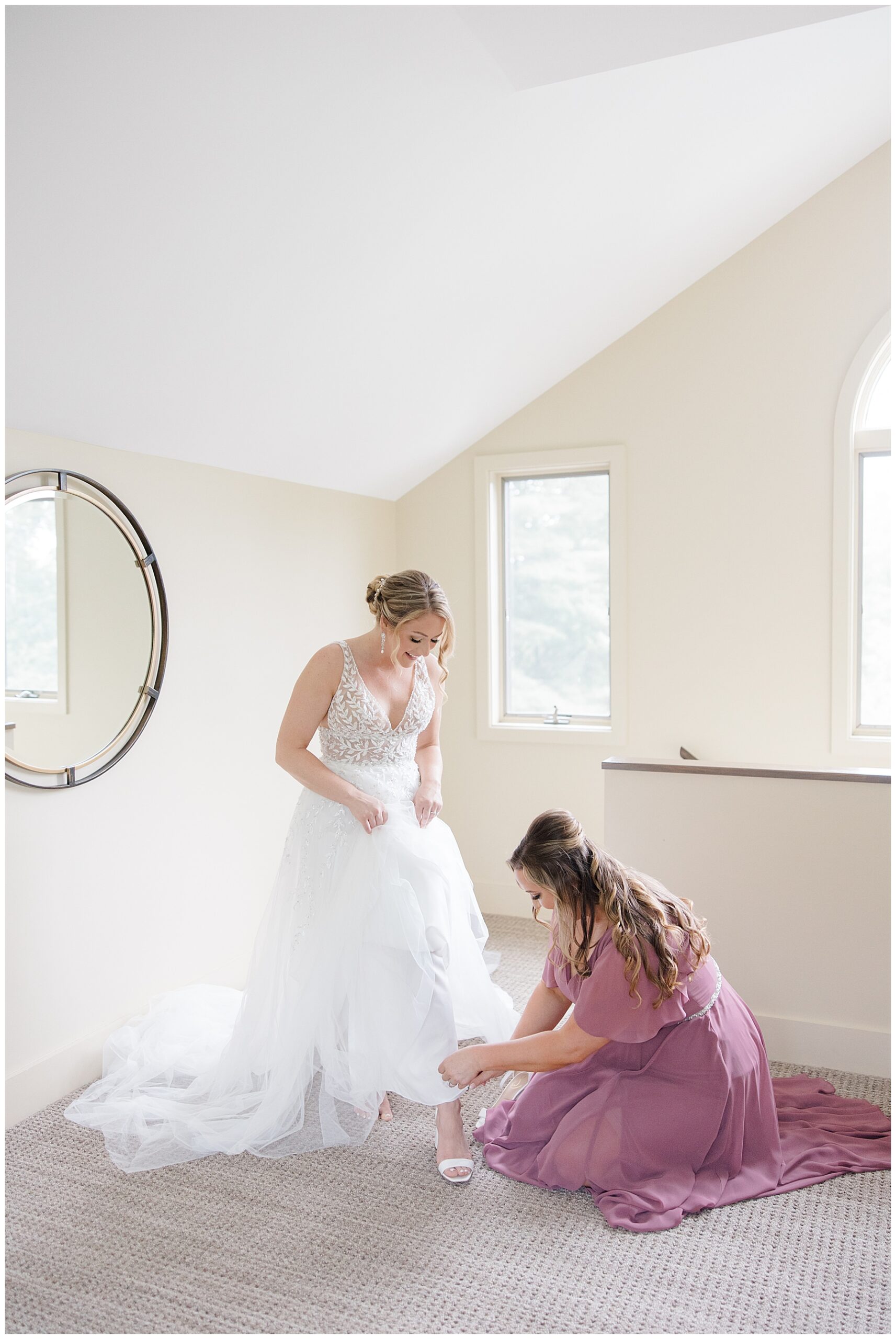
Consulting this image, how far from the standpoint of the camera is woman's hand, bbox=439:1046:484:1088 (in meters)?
2.26

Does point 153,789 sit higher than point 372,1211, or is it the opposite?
point 153,789

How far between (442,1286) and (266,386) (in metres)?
2.45

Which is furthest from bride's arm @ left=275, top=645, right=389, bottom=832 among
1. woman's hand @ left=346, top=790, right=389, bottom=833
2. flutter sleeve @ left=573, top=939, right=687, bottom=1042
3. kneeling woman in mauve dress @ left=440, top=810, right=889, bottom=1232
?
flutter sleeve @ left=573, top=939, right=687, bottom=1042

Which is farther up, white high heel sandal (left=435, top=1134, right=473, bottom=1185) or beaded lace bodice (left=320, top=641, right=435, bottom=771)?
beaded lace bodice (left=320, top=641, right=435, bottom=771)

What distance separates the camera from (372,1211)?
7.24ft

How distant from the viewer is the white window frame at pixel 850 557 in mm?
3717

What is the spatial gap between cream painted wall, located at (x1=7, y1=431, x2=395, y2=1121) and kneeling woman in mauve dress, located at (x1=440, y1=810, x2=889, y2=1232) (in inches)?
47.9

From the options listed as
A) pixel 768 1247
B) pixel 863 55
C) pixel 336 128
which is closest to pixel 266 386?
pixel 336 128

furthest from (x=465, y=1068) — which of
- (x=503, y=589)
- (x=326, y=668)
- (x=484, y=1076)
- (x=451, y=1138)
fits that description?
(x=503, y=589)

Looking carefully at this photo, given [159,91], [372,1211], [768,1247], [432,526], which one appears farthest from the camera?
[432,526]

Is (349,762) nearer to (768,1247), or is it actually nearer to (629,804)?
(629,804)

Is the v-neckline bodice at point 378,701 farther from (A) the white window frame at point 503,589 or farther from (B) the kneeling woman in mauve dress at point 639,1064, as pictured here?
(A) the white window frame at point 503,589

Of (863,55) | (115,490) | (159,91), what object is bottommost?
(115,490)

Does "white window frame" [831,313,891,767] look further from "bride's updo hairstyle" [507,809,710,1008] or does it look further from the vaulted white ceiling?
"bride's updo hairstyle" [507,809,710,1008]
